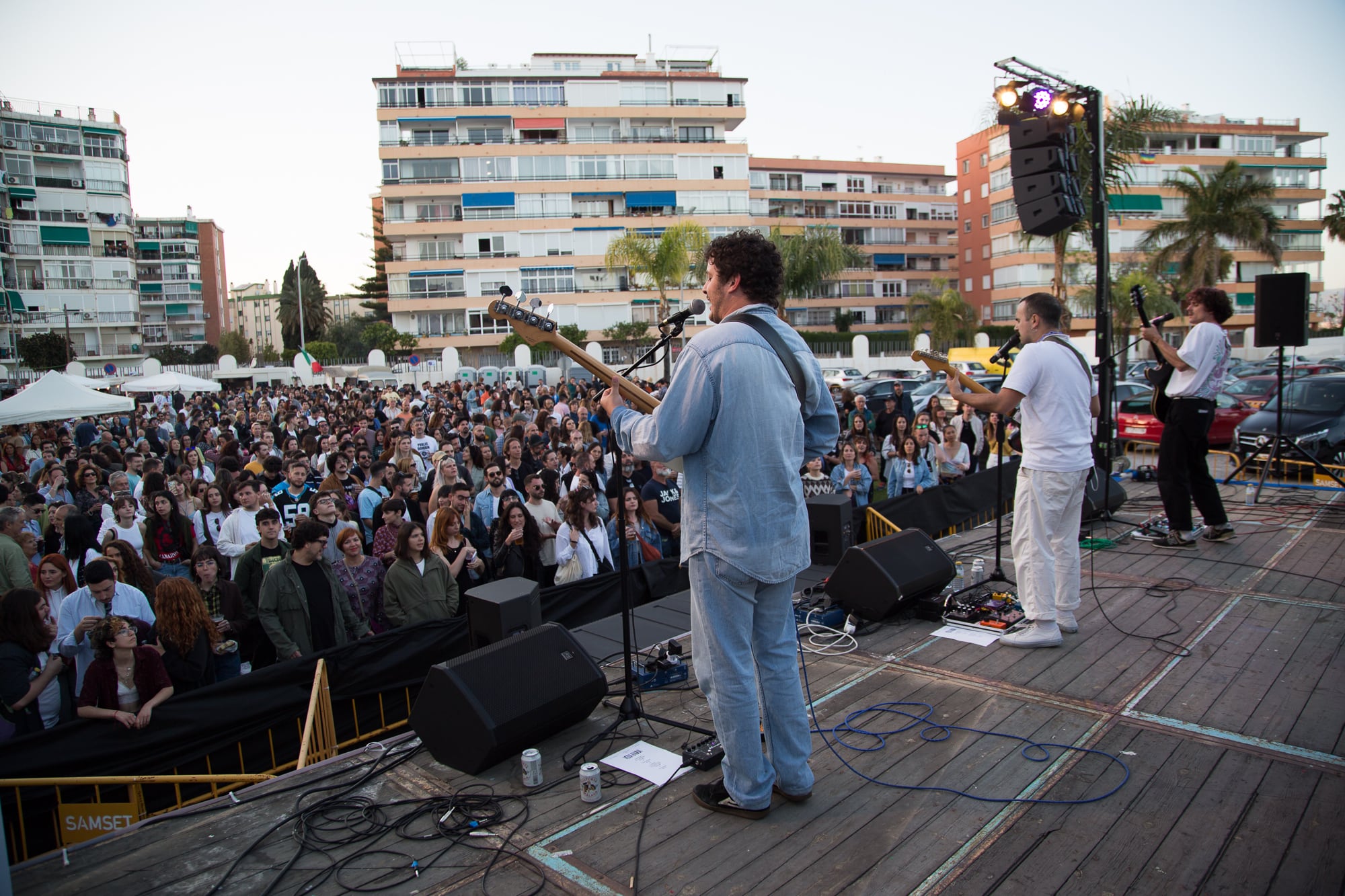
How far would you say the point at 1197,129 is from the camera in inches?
2162

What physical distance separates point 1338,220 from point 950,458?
149 ft

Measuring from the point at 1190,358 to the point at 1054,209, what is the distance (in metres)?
1.93

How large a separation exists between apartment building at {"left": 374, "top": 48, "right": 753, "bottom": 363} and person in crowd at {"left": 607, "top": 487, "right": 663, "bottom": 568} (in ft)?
128

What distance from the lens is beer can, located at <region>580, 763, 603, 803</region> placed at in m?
3.07

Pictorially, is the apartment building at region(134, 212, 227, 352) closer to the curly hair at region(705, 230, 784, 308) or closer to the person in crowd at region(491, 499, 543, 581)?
the person in crowd at region(491, 499, 543, 581)

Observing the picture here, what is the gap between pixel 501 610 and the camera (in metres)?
4.07

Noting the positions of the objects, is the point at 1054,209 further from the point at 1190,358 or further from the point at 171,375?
the point at 171,375

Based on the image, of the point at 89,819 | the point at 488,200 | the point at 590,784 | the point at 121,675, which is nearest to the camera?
the point at 590,784

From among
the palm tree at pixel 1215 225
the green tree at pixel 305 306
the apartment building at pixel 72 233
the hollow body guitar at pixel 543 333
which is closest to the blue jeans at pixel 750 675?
the hollow body guitar at pixel 543 333

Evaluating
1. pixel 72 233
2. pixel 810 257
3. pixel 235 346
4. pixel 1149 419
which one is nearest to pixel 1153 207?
pixel 810 257

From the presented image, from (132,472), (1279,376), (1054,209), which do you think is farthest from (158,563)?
(1279,376)

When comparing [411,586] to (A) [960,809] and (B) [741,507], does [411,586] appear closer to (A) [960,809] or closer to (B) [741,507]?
(B) [741,507]

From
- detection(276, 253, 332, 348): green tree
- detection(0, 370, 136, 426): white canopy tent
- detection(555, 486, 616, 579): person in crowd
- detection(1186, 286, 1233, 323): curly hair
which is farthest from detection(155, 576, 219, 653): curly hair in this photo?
detection(276, 253, 332, 348): green tree

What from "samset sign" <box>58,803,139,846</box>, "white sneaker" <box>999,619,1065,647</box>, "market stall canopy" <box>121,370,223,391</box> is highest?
"market stall canopy" <box>121,370,223,391</box>
